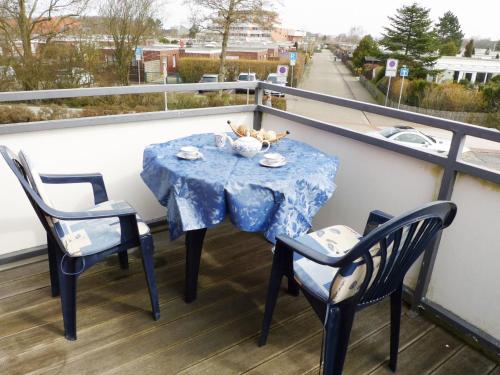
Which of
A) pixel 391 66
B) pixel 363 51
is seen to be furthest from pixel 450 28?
pixel 391 66

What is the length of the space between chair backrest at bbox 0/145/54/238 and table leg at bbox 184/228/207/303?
0.58m

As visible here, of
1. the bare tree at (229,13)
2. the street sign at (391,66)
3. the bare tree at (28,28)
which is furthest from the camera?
the bare tree at (229,13)

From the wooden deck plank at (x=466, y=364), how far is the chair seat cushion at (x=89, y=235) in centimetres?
138

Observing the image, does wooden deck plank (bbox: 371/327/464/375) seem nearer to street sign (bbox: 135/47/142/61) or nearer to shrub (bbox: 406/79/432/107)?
street sign (bbox: 135/47/142/61)

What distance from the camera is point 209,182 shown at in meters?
1.53

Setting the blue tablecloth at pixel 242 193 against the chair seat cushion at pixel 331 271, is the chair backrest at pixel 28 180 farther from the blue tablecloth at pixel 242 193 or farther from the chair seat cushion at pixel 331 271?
the chair seat cushion at pixel 331 271

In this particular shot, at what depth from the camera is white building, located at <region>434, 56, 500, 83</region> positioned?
1069 inches

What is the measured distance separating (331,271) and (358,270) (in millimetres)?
250

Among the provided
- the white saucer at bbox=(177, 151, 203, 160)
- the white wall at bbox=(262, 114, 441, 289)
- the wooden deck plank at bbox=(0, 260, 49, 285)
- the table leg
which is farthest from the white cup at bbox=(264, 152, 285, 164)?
the wooden deck plank at bbox=(0, 260, 49, 285)

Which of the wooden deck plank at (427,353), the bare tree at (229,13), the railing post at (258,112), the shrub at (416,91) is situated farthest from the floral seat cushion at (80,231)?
the shrub at (416,91)

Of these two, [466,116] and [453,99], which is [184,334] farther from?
[453,99]

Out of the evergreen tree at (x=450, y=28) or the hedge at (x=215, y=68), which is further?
the evergreen tree at (x=450, y=28)

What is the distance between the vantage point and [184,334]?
1.63 m

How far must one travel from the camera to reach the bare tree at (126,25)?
46.6 feet
